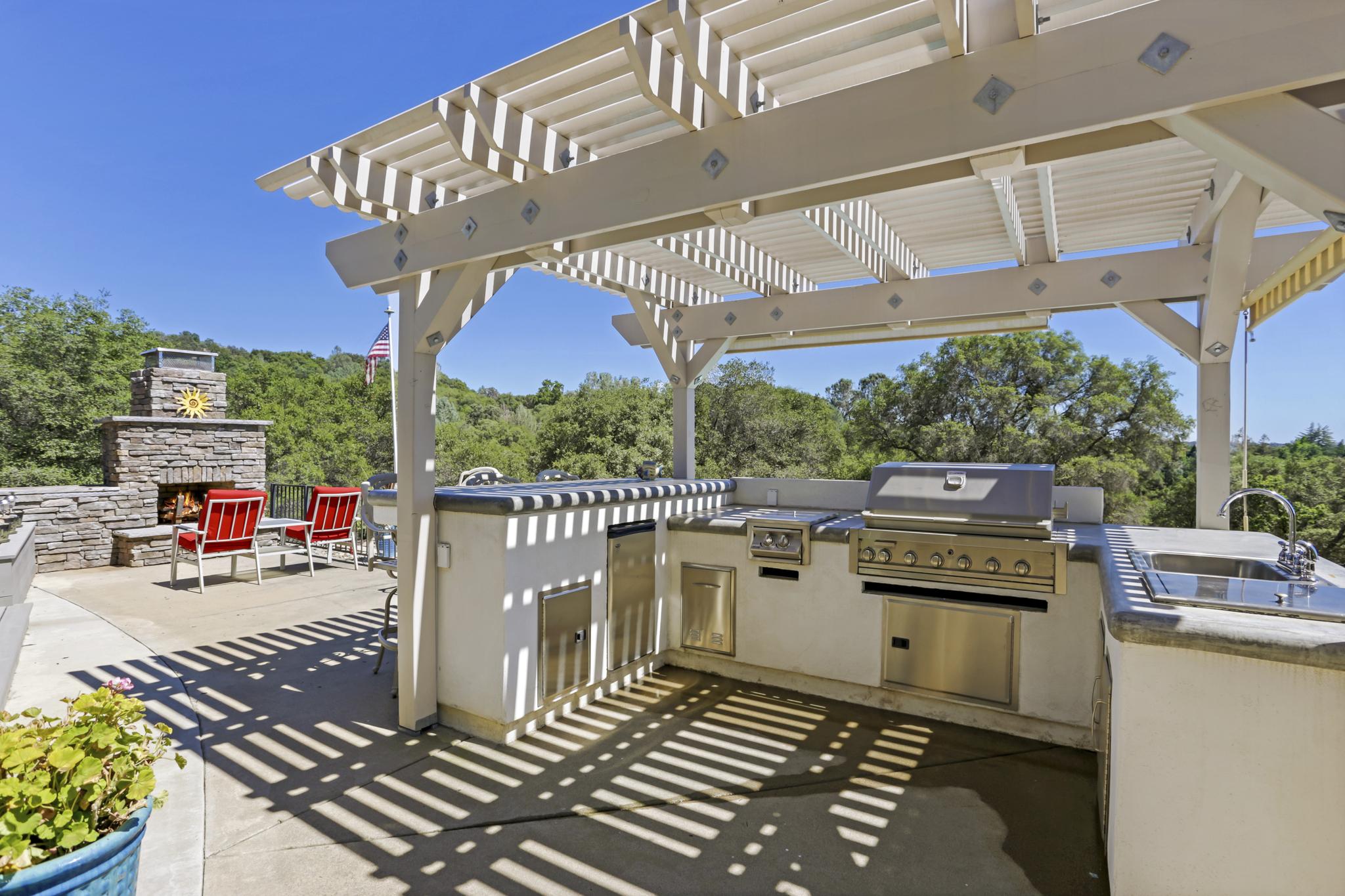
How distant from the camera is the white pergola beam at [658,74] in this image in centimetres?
200

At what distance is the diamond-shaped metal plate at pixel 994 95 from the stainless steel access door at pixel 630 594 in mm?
2633

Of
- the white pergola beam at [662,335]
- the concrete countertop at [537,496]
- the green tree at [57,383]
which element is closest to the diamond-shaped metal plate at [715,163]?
the concrete countertop at [537,496]

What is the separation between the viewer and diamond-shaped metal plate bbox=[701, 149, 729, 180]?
2.24 meters

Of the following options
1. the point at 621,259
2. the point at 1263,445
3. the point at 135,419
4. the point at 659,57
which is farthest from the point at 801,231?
the point at 1263,445

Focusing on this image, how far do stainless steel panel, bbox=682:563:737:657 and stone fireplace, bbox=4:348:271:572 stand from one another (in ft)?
23.0

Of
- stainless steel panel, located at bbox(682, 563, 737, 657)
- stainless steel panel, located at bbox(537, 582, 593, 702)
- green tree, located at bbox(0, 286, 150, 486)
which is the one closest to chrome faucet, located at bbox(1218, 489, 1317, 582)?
stainless steel panel, located at bbox(682, 563, 737, 657)

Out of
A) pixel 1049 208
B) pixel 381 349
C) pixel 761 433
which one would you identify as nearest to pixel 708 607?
pixel 1049 208

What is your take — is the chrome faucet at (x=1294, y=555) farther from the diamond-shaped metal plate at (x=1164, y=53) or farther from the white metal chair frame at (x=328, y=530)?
the white metal chair frame at (x=328, y=530)

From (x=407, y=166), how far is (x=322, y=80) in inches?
970

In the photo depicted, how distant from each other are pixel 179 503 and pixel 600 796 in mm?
7956

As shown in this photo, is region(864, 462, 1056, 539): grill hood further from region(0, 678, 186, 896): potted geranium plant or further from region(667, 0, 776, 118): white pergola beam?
region(0, 678, 186, 896): potted geranium plant

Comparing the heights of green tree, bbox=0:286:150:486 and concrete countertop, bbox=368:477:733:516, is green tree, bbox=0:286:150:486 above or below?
above

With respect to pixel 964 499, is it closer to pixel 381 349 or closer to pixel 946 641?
pixel 946 641

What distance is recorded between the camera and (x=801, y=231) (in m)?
4.08
